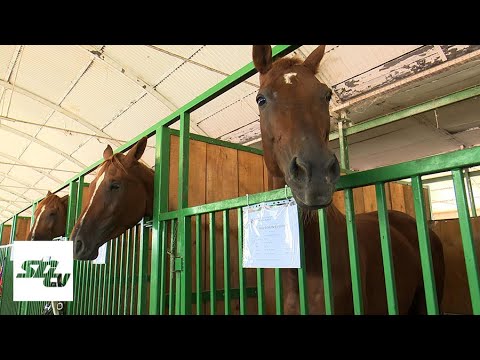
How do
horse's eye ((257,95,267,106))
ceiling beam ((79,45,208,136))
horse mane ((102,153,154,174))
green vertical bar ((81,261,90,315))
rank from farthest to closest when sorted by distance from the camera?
1. ceiling beam ((79,45,208,136))
2. green vertical bar ((81,261,90,315))
3. horse mane ((102,153,154,174))
4. horse's eye ((257,95,267,106))

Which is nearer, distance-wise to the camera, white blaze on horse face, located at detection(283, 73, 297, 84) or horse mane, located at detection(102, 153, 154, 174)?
white blaze on horse face, located at detection(283, 73, 297, 84)

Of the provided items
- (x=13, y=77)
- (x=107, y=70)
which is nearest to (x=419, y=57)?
(x=107, y=70)

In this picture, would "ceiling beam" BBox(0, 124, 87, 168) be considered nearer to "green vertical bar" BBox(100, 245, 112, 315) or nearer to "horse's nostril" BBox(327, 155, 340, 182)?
"green vertical bar" BBox(100, 245, 112, 315)

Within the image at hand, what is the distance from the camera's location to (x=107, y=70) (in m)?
7.05

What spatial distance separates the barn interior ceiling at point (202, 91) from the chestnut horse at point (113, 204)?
3.51m

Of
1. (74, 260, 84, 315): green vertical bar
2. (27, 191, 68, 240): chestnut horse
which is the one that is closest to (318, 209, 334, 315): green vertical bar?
(74, 260, 84, 315): green vertical bar

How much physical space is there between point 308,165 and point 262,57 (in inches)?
28.7

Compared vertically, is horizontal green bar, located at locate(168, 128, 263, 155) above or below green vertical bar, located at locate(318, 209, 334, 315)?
above

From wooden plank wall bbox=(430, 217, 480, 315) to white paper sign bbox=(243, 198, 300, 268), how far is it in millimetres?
2813

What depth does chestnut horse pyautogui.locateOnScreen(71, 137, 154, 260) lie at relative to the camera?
2223 mm

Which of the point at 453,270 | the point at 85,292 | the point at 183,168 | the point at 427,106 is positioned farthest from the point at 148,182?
the point at 453,270

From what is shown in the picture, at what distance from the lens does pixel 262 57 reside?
1453 mm
